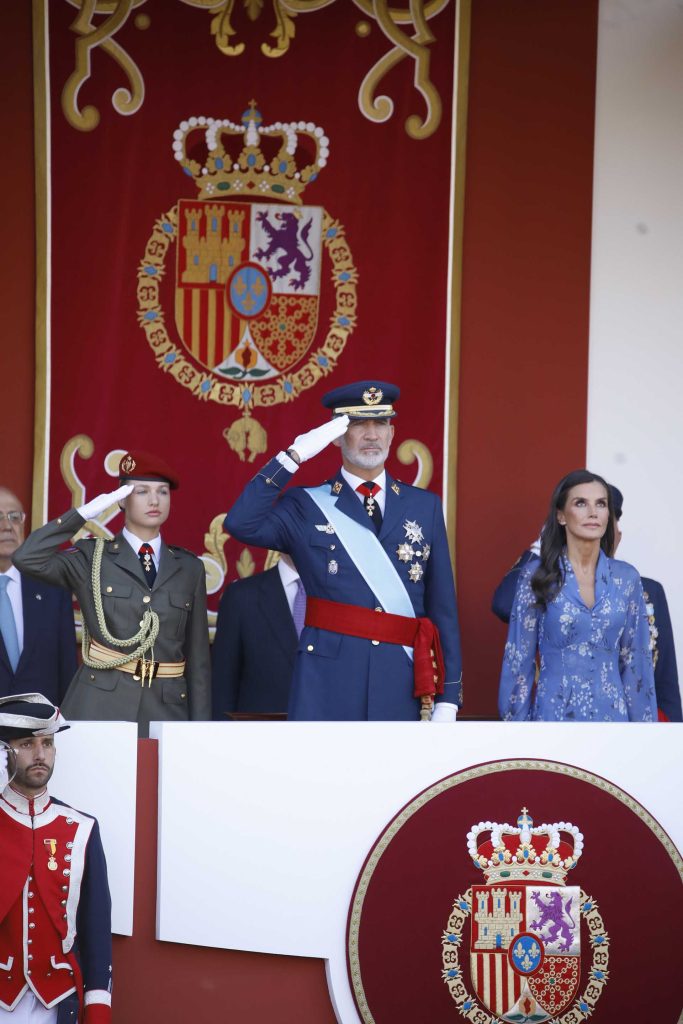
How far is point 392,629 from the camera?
5.02m

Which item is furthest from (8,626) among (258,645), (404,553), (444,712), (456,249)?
(456,249)

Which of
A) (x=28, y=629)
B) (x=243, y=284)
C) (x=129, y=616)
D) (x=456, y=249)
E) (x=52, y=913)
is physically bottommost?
(x=52, y=913)

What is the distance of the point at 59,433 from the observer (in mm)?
6406

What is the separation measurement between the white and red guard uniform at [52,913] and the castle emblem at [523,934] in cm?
93

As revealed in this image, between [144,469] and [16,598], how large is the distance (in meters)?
0.73

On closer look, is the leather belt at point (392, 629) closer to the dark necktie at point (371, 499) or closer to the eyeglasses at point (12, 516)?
the dark necktie at point (371, 499)

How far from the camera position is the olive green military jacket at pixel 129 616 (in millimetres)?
5113

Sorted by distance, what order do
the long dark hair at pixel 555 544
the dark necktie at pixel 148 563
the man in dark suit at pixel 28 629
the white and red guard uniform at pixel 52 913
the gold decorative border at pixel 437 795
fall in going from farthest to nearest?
1. the man in dark suit at pixel 28 629
2. the dark necktie at pixel 148 563
3. the long dark hair at pixel 555 544
4. the gold decorative border at pixel 437 795
5. the white and red guard uniform at pixel 52 913

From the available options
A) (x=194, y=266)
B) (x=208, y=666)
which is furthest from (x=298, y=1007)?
(x=194, y=266)

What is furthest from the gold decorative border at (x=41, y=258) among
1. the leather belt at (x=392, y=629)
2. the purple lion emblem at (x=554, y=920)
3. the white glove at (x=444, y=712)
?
the purple lion emblem at (x=554, y=920)

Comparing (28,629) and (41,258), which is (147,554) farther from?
(41,258)

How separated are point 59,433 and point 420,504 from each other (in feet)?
5.83

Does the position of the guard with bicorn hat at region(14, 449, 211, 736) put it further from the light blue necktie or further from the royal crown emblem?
the royal crown emblem

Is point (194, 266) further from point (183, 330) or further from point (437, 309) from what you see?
point (437, 309)
